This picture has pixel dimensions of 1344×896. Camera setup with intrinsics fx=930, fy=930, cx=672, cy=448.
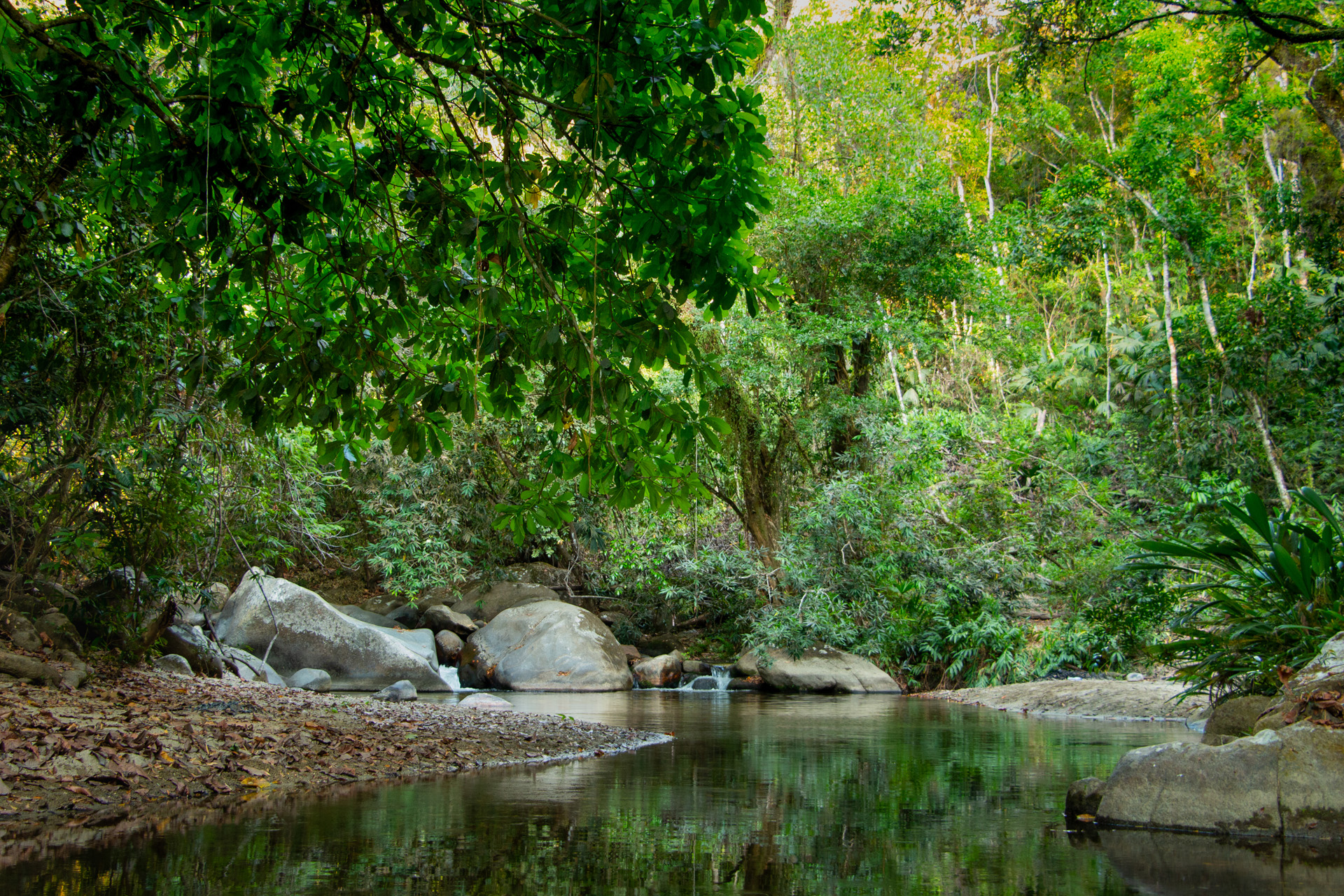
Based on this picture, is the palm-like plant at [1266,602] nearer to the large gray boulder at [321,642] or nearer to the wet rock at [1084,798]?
the wet rock at [1084,798]

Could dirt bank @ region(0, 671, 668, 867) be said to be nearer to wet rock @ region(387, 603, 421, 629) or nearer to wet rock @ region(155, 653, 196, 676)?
wet rock @ region(155, 653, 196, 676)

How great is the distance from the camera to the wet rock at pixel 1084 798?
12.8 ft

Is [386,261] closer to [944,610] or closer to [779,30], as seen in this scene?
[944,610]

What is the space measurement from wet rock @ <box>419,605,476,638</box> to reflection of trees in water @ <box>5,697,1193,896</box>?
1177 centimetres

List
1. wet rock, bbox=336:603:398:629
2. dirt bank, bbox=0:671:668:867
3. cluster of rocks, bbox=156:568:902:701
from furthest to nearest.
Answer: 1. wet rock, bbox=336:603:398:629
2. cluster of rocks, bbox=156:568:902:701
3. dirt bank, bbox=0:671:668:867

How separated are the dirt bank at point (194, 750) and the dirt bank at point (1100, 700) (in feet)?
16.8

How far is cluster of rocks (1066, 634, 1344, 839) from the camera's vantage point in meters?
3.53

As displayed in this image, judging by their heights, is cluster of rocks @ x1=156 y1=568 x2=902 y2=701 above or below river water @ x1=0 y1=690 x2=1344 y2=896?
above

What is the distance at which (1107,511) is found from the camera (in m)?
14.4

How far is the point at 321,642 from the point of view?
12430 millimetres

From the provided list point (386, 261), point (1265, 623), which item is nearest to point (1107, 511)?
point (1265, 623)

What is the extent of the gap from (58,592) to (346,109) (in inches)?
239

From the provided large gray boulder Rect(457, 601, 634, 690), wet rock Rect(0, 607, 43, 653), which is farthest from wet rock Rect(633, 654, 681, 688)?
wet rock Rect(0, 607, 43, 653)

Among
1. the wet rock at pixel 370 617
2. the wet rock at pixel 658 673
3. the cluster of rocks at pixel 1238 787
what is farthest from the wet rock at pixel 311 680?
the cluster of rocks at pixel 1238 787
